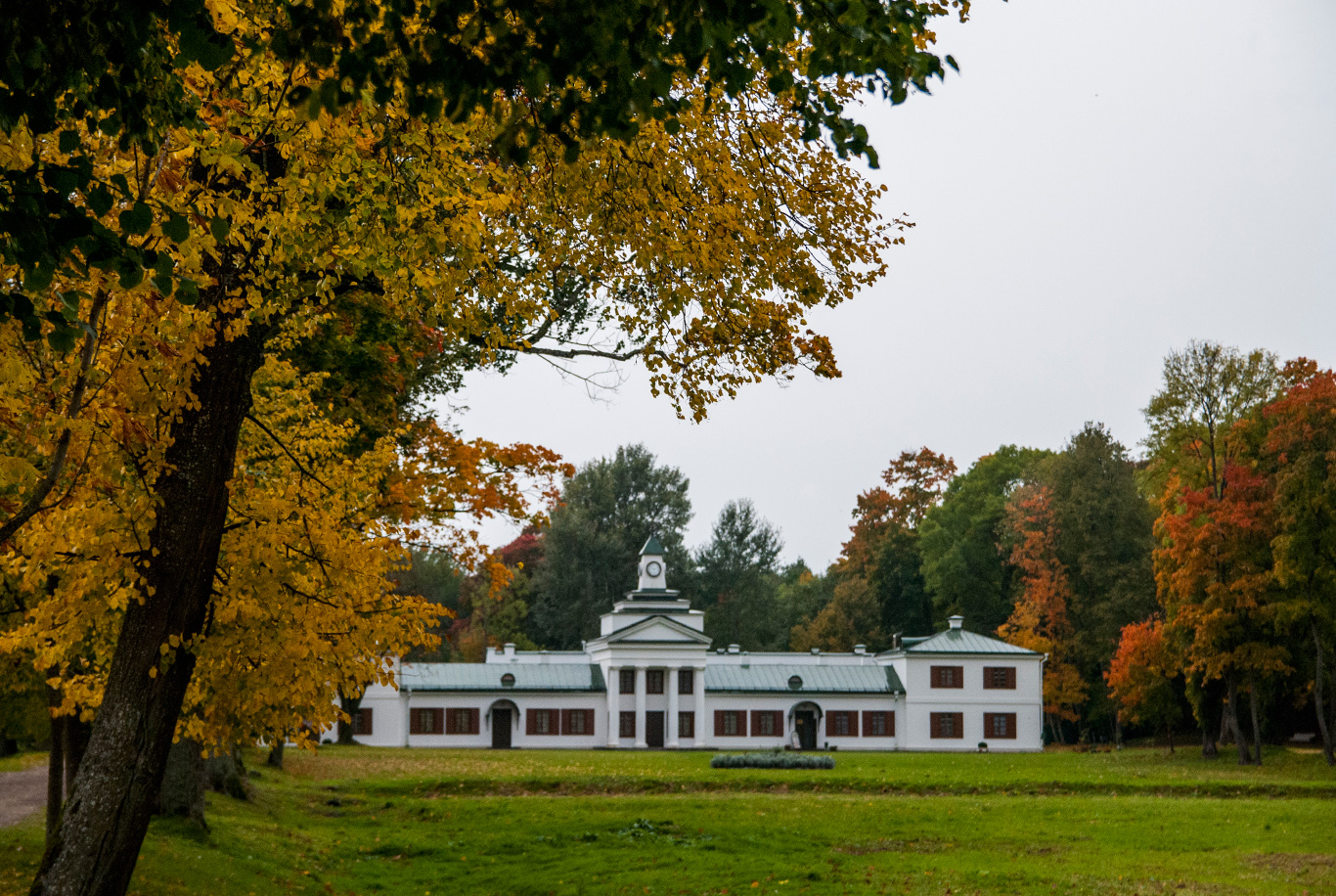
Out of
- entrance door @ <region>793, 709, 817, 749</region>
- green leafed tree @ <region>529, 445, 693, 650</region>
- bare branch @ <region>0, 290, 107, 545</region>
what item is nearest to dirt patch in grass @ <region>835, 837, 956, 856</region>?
bare branch @ <region>0, 290, 107, 545</region>

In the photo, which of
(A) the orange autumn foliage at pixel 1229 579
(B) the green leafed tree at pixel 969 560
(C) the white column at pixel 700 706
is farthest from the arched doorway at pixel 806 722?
(A) the orange autumn foliage at pixel 1229 579

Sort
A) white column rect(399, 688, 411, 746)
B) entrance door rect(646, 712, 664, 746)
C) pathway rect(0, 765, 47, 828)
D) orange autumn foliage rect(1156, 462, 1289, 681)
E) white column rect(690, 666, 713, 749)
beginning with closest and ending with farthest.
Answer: pathway rect(0, 765, 47, 828) → orange autumn foliage rect(1156, 462, 1289, 681) → white column rect(399, 688, 411, 746) → white column rect(690, 666, 713, 749) → entrance door rect(646, 712, 664, 746)

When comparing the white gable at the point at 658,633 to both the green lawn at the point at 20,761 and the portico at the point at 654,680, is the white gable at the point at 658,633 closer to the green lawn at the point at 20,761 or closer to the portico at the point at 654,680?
the portico at the point at 654,680

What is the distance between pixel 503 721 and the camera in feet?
176

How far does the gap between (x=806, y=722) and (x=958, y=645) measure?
25.0ft

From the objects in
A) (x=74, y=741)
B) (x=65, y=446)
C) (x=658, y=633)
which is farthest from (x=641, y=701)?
(x=65, y=446)

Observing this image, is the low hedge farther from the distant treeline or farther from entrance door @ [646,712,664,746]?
entrance door @ [646,712,664,746]

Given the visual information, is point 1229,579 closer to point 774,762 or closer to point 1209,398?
point 1209,398

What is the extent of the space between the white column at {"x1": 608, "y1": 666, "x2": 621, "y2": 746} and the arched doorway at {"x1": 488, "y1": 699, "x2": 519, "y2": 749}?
409cm

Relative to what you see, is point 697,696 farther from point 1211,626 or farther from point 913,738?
point 1211,626

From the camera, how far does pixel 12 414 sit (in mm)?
6520

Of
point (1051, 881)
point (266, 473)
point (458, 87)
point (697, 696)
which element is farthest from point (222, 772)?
point (697, 696)

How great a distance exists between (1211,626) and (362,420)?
28473 millimetres

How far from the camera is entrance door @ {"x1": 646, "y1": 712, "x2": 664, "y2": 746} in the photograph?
54.4 m
